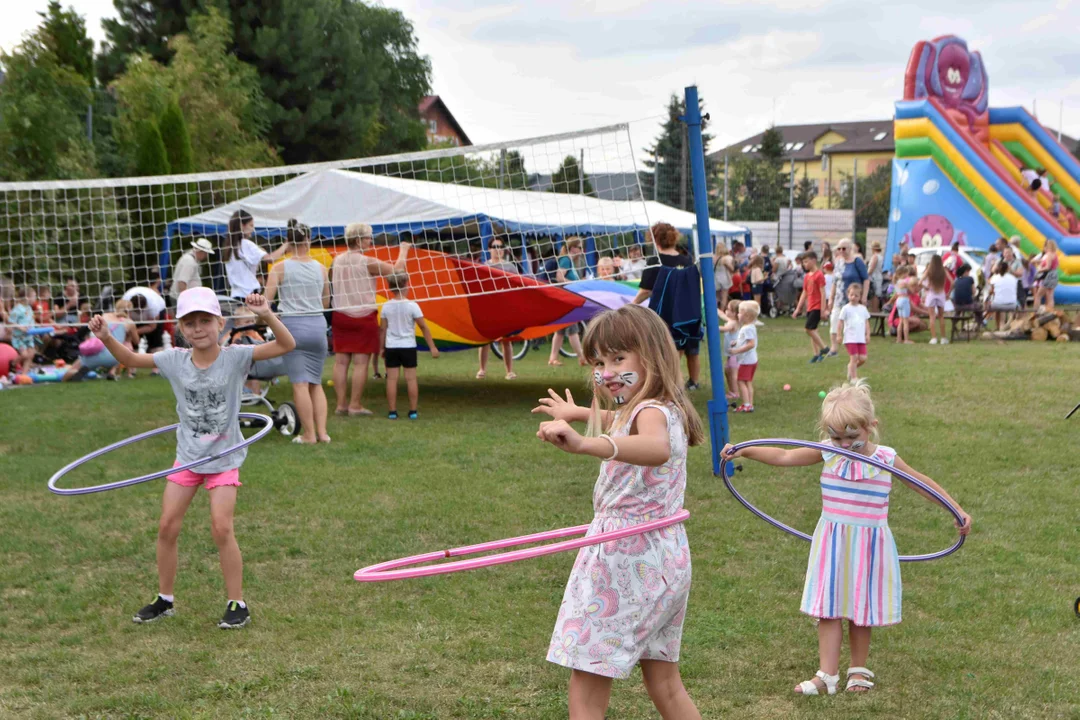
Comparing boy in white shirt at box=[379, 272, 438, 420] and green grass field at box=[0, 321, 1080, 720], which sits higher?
boy in white shirt at box=[379, 272, 438, 420]

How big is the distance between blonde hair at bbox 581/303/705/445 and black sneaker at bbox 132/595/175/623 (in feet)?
9.79

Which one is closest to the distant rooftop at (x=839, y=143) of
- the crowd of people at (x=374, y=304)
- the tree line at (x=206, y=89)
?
the tree line at (x=206, y=89)

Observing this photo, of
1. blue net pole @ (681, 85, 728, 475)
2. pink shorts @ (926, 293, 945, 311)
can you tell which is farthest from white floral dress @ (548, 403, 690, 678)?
pink shorts @ (926, 293, 945, 311)

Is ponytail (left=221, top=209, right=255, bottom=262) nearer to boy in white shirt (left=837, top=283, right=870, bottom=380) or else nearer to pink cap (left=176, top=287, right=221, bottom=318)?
pink cap (left=176, top=287, right=221, bottom=318)

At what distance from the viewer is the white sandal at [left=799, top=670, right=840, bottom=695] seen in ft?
14.1

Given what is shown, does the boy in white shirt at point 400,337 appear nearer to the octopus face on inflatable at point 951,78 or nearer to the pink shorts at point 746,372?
the pink shorts at point 746,372

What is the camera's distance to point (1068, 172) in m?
27.8

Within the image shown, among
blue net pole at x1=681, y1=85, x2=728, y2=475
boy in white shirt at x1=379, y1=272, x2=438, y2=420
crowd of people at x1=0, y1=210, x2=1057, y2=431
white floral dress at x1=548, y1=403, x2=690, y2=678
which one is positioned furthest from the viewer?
boy in white shirt at x1=379, y1=272, x2=438, y2=420

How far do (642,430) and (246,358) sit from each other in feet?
8.85

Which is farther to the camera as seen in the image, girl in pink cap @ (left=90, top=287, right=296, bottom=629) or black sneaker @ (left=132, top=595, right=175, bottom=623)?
black sneaker @ (left=132, top=595, right=175, bottom=623)

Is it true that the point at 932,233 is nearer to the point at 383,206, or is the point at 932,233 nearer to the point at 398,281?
the point at 383,206

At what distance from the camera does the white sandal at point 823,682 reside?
4.29 metres

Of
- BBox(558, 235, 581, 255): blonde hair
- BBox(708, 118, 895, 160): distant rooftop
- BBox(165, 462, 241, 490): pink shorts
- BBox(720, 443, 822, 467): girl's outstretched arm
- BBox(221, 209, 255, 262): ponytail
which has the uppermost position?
BBox(708, 118, 895, 160): distant rooftop

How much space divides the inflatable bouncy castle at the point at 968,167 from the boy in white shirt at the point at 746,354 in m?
15.7
